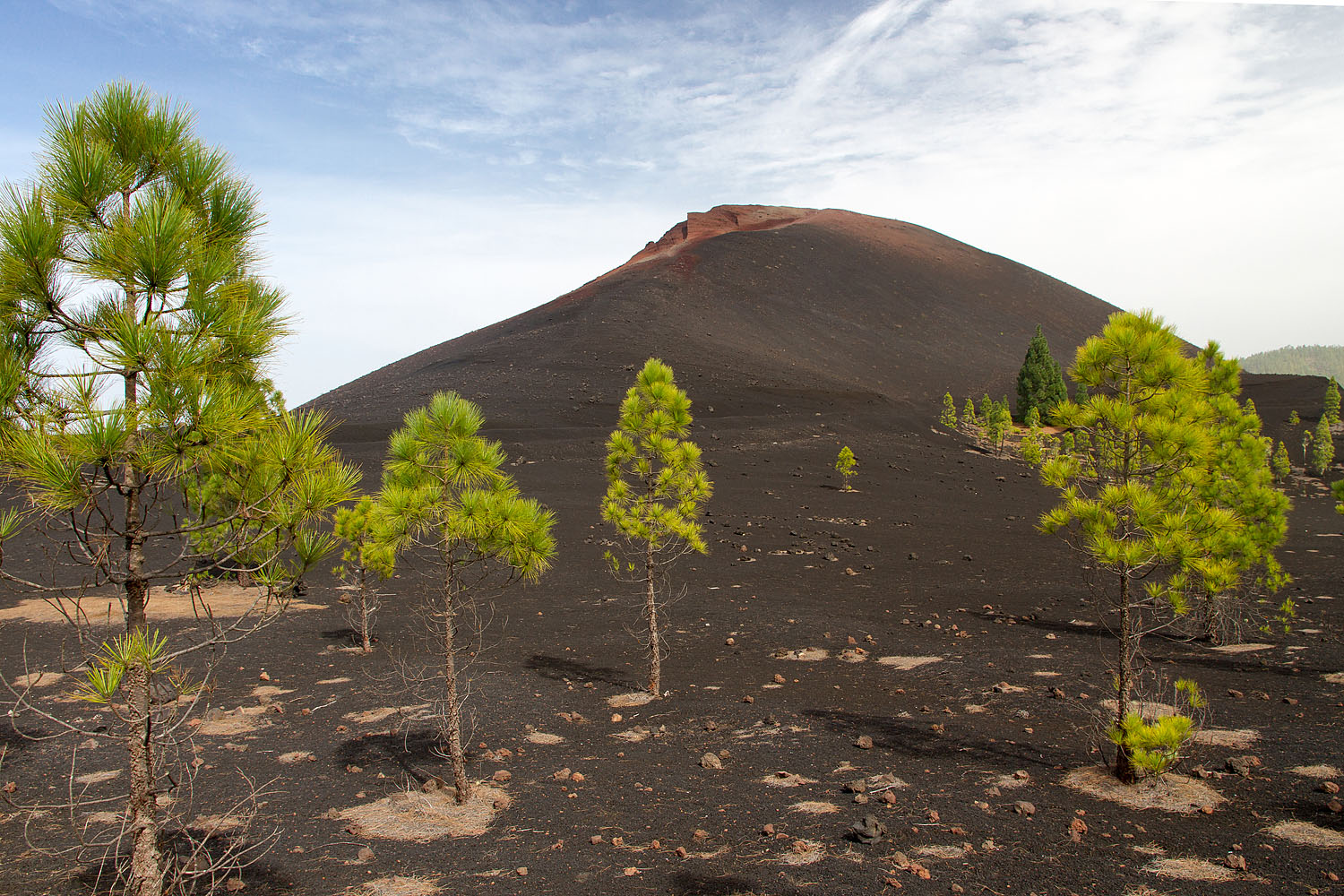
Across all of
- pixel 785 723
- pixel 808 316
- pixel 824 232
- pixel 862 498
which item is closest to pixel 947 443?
pixel 862 498

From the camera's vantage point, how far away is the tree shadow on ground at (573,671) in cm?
1092

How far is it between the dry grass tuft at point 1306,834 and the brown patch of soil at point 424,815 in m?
6.15

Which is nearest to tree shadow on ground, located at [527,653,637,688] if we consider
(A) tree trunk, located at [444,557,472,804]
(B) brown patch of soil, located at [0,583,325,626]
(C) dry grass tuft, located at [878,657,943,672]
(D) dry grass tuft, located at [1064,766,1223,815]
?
(C) dry grass tuft, located at [878,657,943,672]

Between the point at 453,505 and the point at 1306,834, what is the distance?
714 cm

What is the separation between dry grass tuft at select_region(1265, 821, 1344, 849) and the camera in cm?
546

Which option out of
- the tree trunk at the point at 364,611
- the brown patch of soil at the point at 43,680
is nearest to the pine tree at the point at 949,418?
the tree trunk at the point at 364,611

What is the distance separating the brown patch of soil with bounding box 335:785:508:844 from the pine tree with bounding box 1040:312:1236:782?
18.1ft

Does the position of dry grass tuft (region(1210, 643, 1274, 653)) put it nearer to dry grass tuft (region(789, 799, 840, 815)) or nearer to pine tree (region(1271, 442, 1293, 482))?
dry grass tuft (region(789, 799, 840, 815))

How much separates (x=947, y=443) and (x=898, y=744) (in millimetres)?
35091

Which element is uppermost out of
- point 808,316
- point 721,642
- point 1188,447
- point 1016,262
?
point 1016,262

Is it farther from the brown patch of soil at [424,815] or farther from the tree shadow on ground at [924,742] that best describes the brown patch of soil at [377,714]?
the tree shadow on ground at [924,742]

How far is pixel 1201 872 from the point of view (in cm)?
522

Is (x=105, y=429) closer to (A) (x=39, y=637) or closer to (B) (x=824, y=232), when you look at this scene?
(A) (x=39, y=637)

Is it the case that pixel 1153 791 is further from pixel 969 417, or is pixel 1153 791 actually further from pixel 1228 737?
pixel 969 417
